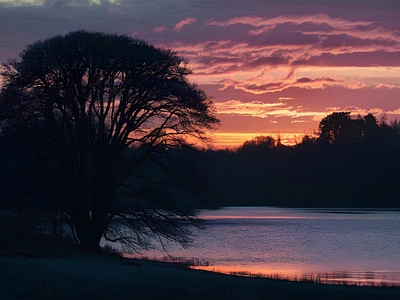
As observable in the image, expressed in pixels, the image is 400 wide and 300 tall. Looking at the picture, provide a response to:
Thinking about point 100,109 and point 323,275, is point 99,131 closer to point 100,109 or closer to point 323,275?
point 100,109

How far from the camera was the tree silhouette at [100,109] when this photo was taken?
34.3m

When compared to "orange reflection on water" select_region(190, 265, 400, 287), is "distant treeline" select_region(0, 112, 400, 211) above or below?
above

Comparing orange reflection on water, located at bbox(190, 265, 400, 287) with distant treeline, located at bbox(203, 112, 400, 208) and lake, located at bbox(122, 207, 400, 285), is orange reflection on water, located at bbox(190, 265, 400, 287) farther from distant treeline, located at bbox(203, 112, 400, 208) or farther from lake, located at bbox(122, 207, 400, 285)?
distant treeline, located at bbox(203, 112, 400, 208)

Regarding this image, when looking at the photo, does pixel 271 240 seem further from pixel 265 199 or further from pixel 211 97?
pixel 265 199

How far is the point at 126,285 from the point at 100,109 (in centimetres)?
1589

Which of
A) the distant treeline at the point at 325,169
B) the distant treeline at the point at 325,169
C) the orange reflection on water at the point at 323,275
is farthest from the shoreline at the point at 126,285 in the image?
the distant treeline at the point at 325,169

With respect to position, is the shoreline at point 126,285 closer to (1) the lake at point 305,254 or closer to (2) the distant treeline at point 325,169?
(1) the lake at point 305,254

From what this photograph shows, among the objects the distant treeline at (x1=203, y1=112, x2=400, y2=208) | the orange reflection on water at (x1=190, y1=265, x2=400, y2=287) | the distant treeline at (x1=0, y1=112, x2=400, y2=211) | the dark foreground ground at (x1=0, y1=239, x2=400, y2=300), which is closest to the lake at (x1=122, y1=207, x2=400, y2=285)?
the orange reflection on water at (x1=190, y1=265, x2=400, y2=287)

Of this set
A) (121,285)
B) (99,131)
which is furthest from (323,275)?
(121,285)

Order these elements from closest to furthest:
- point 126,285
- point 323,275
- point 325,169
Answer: point 126,285, point 323,275, point 325,169

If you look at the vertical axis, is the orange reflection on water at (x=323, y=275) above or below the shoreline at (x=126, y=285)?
below

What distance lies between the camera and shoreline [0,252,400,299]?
1888 centimetres

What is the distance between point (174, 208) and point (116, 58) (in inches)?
338

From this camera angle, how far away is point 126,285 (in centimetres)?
2130
